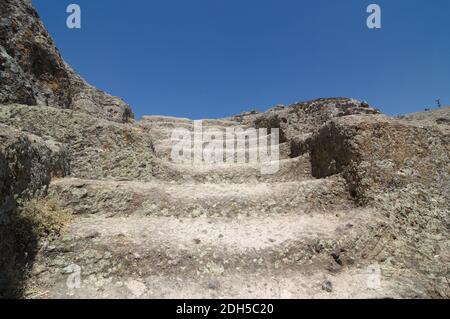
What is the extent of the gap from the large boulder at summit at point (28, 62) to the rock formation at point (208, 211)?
0.22ft

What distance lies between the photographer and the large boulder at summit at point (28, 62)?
13117mm

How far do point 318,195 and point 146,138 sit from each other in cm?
785

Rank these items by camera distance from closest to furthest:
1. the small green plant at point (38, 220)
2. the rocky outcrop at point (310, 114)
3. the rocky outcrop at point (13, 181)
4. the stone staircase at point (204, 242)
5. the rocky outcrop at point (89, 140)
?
1. the rocky outcrop at point (13, 181)
2. the stone staircase at point (204, 242)
3. the small green plant at point (38, 220)
4. the rocky outcrop at point (89, 140)
5. the rocky outcrop at point (310, 114)

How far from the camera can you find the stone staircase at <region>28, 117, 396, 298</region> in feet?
26.5

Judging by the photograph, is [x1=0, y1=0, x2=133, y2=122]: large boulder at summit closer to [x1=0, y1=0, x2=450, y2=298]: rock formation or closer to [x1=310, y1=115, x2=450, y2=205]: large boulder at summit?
[x1=0, y1=0, x2=450, y2=298]: rock formation

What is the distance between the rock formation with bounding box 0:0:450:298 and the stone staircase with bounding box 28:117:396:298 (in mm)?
37

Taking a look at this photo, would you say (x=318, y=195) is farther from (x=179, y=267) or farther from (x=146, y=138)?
(x=146, y=138)

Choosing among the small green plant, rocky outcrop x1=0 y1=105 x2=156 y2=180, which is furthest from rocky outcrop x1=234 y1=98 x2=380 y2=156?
the small green plant

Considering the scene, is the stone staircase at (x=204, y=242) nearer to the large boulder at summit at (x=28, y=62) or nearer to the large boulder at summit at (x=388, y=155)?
the large boulder at summit at (x=388, y=155)

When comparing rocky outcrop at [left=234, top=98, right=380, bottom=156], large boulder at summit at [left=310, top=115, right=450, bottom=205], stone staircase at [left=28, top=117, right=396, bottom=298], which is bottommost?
stone staircase at [left=28, top=117, right=396, bottom=298]

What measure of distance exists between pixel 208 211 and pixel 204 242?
2.00 m

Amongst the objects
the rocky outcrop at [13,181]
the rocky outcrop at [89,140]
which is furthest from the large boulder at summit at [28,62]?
the rocky outcrop at [13,181]

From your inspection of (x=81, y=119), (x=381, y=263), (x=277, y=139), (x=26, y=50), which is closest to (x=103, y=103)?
(x=26, y=50)

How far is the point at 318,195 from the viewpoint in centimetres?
1209
